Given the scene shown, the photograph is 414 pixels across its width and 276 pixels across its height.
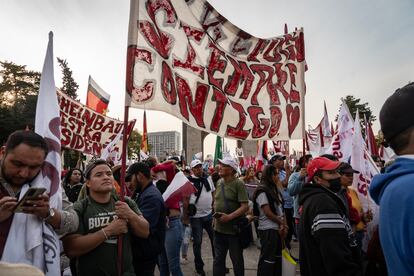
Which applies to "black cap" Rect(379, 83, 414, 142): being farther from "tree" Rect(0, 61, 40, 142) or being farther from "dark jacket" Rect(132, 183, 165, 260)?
"tree" Rect(0, 61, 40, 142)

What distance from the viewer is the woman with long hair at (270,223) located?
4.37m

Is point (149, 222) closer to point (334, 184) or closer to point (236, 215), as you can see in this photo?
point (236, 215)

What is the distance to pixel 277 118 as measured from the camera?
3939mm

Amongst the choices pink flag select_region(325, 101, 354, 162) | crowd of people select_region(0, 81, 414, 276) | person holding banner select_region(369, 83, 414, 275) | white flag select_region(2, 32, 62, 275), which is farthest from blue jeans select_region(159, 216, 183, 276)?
person holding banner select_region(369, 83, 414, 275)

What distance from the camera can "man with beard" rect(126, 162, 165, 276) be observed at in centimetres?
311

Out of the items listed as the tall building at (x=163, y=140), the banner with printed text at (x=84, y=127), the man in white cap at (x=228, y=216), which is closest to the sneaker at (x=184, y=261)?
the man in white cap at (x=228, y=216)

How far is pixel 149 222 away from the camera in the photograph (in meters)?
3.35

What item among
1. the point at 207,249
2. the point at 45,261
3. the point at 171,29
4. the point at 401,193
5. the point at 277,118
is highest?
the point at 171,29

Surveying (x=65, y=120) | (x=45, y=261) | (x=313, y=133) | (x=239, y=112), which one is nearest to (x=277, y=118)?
(x=239, y=112)

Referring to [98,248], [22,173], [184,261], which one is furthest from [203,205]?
[22,173]

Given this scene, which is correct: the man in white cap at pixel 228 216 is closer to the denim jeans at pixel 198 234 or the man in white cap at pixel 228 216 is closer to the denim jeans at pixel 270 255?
the denim jeans at pixel 270 255

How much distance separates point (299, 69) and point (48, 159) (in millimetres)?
3147

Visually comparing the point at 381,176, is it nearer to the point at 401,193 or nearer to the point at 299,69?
the point at 401,193

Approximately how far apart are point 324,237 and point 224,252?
2.44 m
